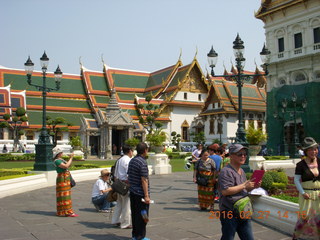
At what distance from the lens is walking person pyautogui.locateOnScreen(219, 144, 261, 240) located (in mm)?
4125

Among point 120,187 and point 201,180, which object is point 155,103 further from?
point 120,187

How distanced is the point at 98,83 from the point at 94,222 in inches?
1694

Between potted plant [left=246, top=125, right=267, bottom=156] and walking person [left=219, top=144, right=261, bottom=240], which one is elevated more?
potted plant [left=246, top=125, right=267, bottom=156]

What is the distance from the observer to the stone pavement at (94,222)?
6199mm

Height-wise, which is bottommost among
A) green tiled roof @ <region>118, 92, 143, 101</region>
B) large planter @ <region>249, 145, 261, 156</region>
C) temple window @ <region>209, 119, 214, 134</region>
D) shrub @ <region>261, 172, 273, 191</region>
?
shrub @ <region>261, 172, 273, 191</region>

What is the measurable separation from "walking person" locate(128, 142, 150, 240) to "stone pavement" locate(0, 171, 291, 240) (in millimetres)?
516

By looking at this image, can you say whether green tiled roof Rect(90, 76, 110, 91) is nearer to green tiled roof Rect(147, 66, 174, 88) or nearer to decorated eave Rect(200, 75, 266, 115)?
green tiled roof Rect(147, 66, 174, 88)

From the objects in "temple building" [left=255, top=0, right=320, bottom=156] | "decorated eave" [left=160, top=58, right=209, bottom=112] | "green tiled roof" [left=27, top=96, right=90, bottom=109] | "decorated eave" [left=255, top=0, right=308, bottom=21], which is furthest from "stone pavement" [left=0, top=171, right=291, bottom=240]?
"decorated eave" [left=160, top=58, right=209, bottom=112]

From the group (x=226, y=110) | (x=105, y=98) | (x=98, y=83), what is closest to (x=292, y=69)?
(x=226, y=110)

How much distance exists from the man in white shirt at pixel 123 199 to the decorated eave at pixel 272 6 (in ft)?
105

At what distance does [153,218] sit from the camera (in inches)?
298

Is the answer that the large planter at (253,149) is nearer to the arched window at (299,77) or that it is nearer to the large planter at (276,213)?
the large planter at (276,213)

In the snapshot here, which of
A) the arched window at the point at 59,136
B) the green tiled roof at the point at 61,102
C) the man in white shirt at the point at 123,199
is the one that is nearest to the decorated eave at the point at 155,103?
the green tiled roof at the point at 61,102

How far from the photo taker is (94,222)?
730 cm
